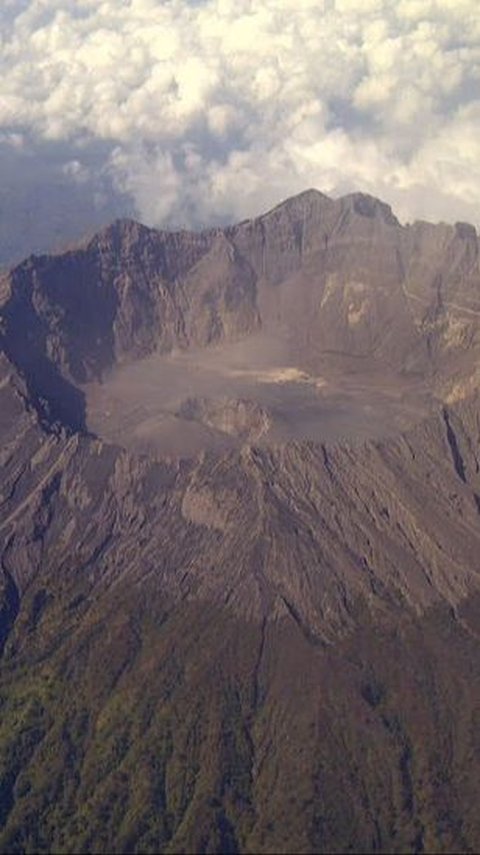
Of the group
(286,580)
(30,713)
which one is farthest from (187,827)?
(286,580)

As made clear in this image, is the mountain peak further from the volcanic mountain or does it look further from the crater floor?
the crater floor

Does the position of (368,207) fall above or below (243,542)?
above

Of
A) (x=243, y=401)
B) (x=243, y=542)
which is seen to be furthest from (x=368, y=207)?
(x=243, y=542)

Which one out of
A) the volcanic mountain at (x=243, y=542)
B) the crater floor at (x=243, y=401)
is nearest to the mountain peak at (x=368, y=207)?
the volcanic mountain at (x=243, y=542)

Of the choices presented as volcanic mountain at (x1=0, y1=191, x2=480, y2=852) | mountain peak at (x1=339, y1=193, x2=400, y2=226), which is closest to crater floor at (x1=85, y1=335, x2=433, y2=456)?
volcanic mountain at (x1=0, y1=191, x2=480, y2=852)

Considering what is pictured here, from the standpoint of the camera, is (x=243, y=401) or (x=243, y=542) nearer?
(x=243, y=542)

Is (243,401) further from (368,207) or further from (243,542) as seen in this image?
(368,207)

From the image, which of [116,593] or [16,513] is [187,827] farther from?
[16,513]

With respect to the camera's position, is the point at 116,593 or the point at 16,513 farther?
the point at 16,513
